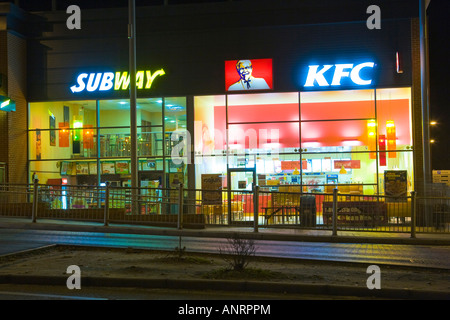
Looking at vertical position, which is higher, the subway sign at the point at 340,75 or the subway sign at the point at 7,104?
the subway sign at the point at 340,75

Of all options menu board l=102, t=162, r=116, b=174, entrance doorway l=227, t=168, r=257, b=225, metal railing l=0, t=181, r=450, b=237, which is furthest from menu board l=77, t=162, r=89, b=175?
entrance doorway l=227, t=168, r=257, b=225

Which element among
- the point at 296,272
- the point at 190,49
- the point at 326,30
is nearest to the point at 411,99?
the point at 326,30

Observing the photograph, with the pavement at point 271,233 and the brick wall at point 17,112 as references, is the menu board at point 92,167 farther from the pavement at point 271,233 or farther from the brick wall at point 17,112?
the pavement at point 271,233

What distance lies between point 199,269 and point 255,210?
21.0ft

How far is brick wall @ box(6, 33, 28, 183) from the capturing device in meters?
24.4

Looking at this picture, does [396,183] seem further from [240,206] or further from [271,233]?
[271,233]

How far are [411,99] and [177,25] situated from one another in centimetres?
1073

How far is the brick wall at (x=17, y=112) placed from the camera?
961 inches

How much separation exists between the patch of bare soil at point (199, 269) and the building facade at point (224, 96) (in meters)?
12.2

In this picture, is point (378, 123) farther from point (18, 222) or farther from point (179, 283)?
point (179, 283)

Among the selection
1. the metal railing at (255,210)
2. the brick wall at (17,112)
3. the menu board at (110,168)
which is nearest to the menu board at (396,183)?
the metal railing at (255,210)

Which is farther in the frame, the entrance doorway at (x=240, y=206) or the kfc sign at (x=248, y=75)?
the kfc sign at (x=248, y=75)

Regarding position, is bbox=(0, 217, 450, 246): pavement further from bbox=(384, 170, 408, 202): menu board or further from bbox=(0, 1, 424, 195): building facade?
bbox=(0, 1, 424, 195): building facade

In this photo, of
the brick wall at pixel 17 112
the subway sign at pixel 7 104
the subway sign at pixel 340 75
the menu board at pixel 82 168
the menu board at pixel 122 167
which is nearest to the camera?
the subway sign at pixel 340 75
